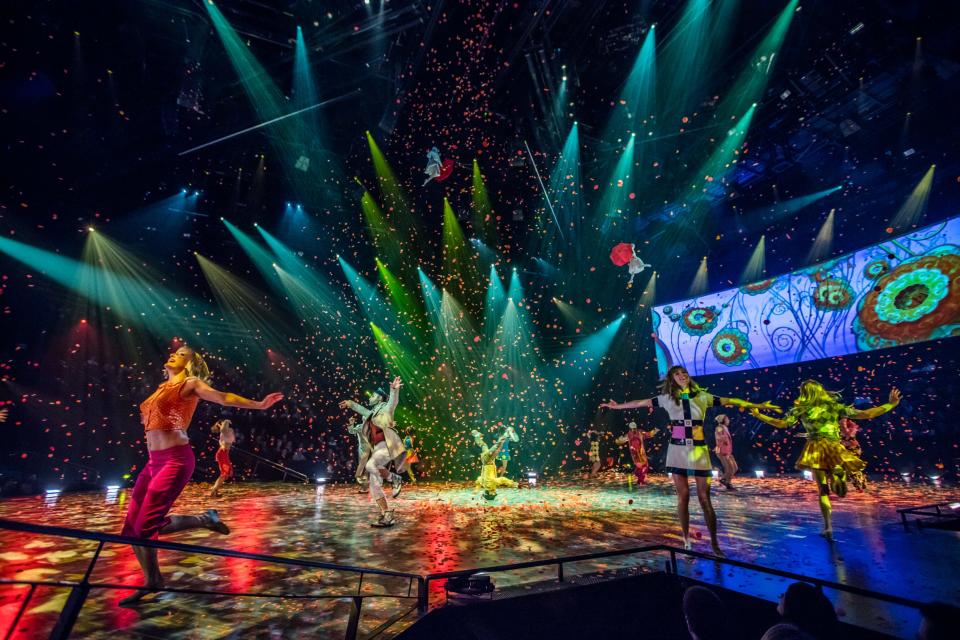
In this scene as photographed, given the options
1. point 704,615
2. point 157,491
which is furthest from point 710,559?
point 157,491

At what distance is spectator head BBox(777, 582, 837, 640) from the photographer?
96.0 inches

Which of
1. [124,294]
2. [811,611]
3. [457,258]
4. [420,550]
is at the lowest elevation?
[420,550]

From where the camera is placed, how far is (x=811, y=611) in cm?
245

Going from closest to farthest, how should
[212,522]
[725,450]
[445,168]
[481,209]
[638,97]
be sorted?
[212,522] → [638,97] → [725,450] → [445,168] → [481,209]

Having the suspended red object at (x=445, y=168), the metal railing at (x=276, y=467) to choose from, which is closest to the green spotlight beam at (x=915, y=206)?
the suspended red object at (x=445, y=168)

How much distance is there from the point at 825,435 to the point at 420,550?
231 inches

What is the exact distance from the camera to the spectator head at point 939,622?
69.2 inches

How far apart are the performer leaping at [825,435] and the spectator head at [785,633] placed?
12.8ft

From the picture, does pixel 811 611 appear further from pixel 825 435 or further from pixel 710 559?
pixel 825 435

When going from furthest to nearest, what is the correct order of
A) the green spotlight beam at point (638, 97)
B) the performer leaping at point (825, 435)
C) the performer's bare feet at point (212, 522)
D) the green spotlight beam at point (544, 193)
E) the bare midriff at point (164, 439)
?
the green spotlight beam at point (544, 193), the green spotlight beam at point (638, 97), the performer leaping at point (825, 435), the performer's bare feet at point (212, 522), the bare midriff at point (164, 439)

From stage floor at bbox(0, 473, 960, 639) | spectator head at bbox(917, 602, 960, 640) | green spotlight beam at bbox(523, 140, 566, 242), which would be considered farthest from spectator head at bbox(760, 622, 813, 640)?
green spotlight beam at bbox(523, 140, 566, 242)

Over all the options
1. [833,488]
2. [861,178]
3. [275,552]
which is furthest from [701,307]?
[275,552]

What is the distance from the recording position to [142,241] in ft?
41.3

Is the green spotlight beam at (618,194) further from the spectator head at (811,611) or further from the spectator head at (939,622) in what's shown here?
the spectator head at (939,622)
